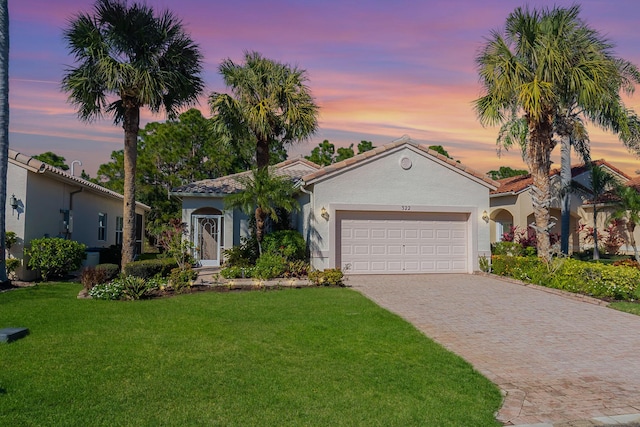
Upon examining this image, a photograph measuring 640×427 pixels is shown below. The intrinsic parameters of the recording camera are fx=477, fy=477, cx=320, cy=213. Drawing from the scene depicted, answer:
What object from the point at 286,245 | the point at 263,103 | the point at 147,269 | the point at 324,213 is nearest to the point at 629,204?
the point at 324,213

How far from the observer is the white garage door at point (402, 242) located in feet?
55.5

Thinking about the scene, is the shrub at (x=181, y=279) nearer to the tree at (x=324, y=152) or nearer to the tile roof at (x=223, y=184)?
the tile roof at (x=223, y=184)

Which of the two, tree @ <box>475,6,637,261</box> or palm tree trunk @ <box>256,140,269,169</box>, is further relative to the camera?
palm tree trunk @ <box>256,140,269,169</box>

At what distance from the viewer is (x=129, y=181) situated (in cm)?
1530

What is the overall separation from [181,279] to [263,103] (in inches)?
292

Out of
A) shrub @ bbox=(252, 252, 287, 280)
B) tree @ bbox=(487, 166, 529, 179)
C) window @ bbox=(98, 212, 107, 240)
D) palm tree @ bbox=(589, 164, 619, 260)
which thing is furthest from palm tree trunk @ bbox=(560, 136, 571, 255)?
tree @ bbox=(487, 166, 529, 179)

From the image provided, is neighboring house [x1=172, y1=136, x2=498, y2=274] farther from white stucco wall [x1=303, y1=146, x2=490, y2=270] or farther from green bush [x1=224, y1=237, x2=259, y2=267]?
green bush [x1=224, y1=237, x2=259, y2=267]

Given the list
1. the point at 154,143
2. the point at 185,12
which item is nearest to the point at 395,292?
the point at 185,12

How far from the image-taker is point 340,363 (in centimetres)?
685

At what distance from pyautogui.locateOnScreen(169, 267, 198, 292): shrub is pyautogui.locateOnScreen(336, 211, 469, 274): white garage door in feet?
18.0

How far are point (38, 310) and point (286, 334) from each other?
570 cm

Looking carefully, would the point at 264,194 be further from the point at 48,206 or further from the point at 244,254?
the point at 48,206

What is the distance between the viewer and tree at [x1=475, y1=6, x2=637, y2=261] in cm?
1509

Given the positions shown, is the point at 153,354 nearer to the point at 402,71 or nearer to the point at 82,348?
the point at 82,348
